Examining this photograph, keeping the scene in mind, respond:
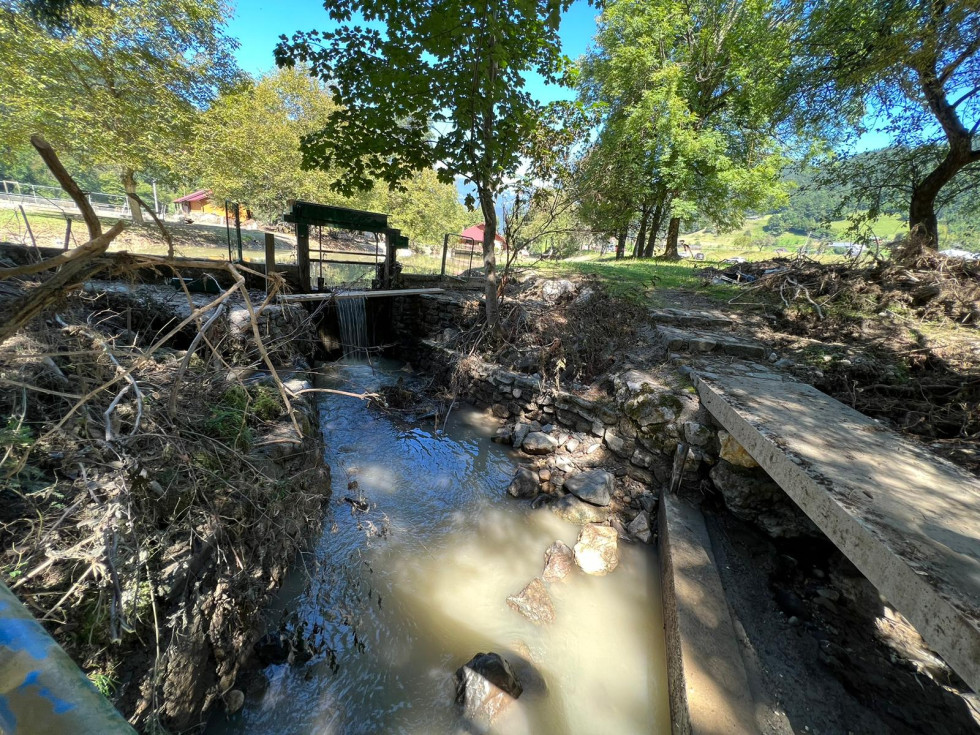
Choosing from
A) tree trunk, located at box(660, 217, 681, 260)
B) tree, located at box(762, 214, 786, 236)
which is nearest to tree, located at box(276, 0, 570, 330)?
tree trunk, located at box(660, 217, 681, 260)

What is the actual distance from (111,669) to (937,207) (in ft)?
41.4

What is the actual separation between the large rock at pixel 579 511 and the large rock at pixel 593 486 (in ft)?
0.23

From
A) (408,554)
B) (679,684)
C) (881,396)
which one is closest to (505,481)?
(408,554)

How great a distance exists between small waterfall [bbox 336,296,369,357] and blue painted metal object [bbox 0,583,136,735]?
838cm

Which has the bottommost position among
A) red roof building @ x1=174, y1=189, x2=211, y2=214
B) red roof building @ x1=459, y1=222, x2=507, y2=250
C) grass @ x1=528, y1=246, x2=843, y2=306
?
grass @ x1=528, y1=246, x2=843, y2=306

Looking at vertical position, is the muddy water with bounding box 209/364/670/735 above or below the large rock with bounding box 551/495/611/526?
below

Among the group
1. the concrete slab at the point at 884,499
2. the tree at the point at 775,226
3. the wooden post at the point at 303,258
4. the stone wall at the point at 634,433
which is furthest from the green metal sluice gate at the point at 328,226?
the tree at the point at 775,226

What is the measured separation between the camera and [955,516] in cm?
229

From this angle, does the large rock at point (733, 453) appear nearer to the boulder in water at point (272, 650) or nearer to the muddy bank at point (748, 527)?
the muddy bank at point (748, 527)

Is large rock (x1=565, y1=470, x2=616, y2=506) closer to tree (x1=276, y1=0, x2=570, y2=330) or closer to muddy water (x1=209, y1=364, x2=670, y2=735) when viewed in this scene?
muddy water (x1=209, y1=364, x2=670, y2=735)

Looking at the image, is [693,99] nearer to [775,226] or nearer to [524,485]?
[524,485]

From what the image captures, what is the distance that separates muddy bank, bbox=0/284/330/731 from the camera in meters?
1.86

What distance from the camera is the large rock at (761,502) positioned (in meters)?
3.70

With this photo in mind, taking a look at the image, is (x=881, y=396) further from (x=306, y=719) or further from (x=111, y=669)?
(x=111, y=669)
